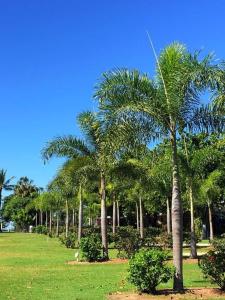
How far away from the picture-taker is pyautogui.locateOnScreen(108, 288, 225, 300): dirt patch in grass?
12.7m

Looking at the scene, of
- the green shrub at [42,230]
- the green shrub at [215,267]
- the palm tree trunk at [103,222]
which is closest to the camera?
the green shrub at [215,267]

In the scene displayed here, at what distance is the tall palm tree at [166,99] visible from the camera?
13375 millimetres

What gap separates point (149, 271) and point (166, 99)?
4.39 meters

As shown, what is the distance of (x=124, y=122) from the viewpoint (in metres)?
13.7

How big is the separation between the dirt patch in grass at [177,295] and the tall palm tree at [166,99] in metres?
0.33

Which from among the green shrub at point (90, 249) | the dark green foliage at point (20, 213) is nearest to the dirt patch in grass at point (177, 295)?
the green shrub at point (90, 249)

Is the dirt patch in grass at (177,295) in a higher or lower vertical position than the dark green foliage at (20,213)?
lower

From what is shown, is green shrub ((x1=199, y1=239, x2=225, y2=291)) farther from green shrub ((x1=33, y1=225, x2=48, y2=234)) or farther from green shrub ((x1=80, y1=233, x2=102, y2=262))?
green shrub ((x1=33, y1=225, x2=48, y2=234))

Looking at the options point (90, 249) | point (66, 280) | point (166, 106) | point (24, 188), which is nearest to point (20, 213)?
point (24, 188)

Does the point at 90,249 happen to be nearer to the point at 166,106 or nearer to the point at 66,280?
the point at 66,280

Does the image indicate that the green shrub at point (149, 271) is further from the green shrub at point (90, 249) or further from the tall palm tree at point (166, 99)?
the green shrub at point (90, 249)

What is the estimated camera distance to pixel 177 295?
42.7 ft

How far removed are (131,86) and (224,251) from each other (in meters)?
4.89

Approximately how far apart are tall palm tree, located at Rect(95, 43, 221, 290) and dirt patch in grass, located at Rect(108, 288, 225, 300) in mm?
332
